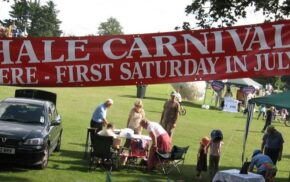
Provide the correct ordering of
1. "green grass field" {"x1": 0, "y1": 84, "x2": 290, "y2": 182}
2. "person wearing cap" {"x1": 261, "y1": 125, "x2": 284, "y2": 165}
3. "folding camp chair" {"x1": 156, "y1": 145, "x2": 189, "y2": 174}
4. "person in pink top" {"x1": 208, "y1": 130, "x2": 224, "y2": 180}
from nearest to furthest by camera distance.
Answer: "green grass field" {"x1": 0, "y1": 84, "x2": 290, "y2": 182}, "person in pink top" {"x1": 208, "y1": 130, "x2": 224, "y2": 180}, "folding camp chair" {"x1": 156, "y1": 145, "x2": 189, "y2": 174}, "person wearing cap" {"x1": 261, "y1": 125, "x2": 284, "y2": 165}

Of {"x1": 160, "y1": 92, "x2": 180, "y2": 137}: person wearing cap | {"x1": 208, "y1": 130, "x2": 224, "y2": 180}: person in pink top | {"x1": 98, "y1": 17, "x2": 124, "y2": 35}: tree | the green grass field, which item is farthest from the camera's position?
{"x1": 98, "y1": 17, "x2": 124, "y2": 35}: tree

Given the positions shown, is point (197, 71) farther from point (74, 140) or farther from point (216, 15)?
point (74, 140)

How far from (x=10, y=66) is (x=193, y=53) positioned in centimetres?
199

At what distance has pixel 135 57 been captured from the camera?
577cm

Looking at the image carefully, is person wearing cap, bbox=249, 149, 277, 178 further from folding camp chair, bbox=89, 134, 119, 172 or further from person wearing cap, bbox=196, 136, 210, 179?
folding camp chair, bbox=89, 134, 119, 172

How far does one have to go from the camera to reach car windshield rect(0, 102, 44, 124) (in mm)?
12781

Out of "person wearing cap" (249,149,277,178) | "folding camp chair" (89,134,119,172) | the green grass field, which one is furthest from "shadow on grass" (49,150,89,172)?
"person wearing cap" (249,149,277,178)

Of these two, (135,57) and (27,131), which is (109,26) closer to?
(27,131)

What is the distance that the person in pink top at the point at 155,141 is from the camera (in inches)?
524

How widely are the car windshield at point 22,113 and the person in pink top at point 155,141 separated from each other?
256 centimetres

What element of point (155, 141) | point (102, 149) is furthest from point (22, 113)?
point (155, 141)

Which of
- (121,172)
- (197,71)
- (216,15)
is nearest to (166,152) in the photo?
(121,172)

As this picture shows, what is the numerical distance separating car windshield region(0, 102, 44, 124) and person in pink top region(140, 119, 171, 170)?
8.39ft

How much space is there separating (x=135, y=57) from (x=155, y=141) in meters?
7.70
